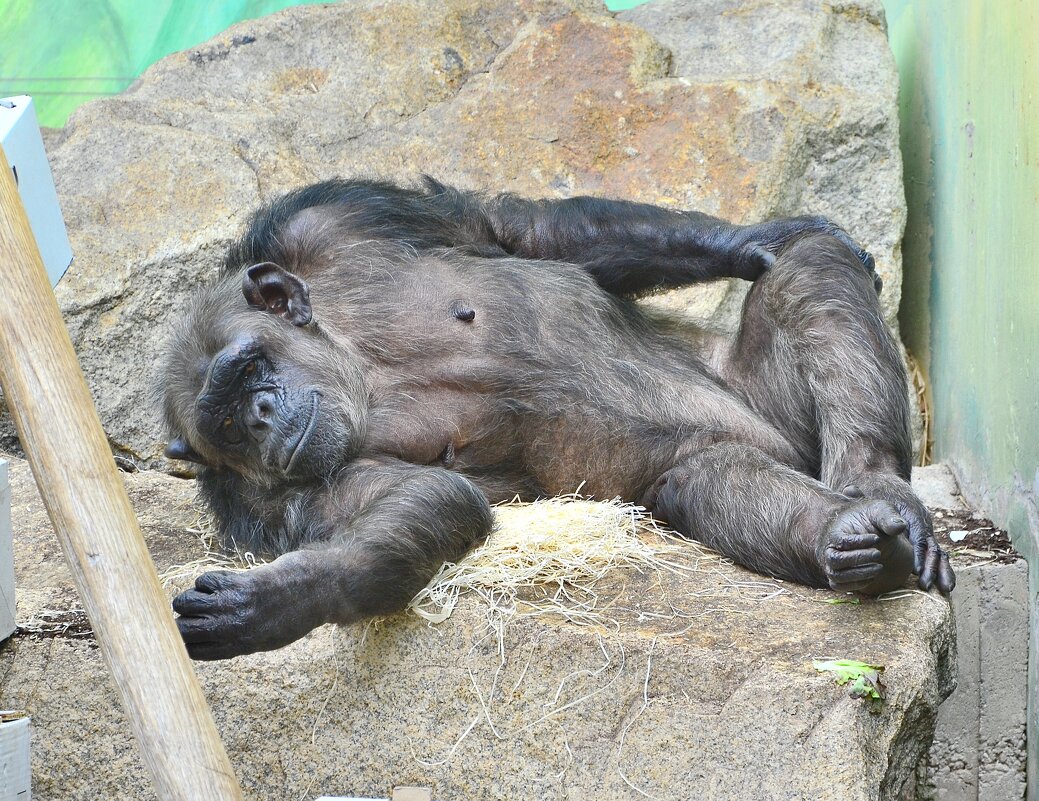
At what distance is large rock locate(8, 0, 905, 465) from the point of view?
19.1 ft

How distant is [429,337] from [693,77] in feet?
10.2

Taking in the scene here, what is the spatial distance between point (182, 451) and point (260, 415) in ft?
1.63

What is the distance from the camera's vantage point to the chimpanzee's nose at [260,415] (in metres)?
3.82

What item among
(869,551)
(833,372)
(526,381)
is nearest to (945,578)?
(869,551)

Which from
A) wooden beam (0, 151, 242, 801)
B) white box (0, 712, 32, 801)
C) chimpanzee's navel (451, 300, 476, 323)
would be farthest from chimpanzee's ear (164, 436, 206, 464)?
wooden beam (0, 151, 242, 801)

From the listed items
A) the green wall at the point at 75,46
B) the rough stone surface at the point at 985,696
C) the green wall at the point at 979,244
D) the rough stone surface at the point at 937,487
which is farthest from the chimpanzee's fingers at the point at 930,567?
the green wall at the point at 75,46

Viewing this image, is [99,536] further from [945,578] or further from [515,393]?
[945,578]

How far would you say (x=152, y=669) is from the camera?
2398 mm

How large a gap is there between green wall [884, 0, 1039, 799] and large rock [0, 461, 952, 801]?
1346 mm

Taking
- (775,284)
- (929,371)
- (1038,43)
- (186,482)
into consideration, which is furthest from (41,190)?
(929,371)

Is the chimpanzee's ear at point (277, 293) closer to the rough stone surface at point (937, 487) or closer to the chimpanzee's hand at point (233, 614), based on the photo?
the chimpanzee's hand at point (233, 614)

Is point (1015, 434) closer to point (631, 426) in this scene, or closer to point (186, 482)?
point (631, 426)

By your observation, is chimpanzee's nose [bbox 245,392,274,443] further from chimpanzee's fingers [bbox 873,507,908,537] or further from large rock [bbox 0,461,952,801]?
chimpanzee's fingers [bbox 873,507,908,537]

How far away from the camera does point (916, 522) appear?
3.67 m
